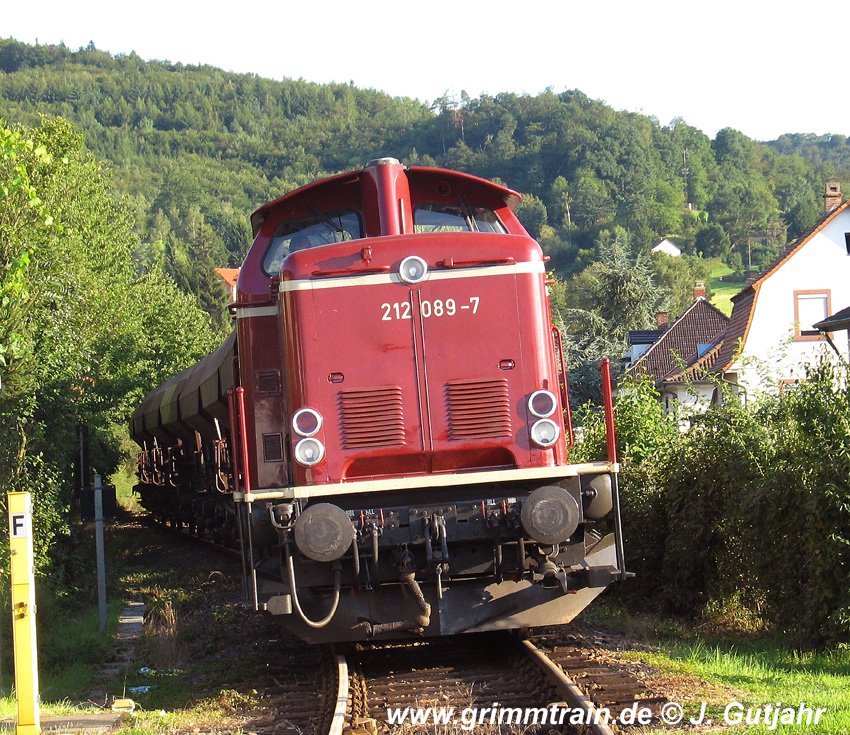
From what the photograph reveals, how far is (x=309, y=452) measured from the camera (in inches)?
322

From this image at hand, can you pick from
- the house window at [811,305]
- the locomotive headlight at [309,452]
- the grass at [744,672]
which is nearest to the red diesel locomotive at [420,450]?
the locomotive headlight at [309,452]

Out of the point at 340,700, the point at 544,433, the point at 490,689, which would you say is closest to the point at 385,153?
the point at 544,433

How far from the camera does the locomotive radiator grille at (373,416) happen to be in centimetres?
832

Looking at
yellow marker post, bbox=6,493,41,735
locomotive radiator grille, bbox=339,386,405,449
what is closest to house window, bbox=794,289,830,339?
locomotive radiator grille, bbox=339,386,405,449

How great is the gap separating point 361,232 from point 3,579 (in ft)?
20.6

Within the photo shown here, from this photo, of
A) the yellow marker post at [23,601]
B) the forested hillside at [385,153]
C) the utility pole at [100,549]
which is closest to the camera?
the yellow marker post at [23,601]

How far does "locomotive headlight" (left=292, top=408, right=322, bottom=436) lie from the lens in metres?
8.23

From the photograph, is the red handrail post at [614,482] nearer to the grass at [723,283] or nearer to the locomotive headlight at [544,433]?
the locomotive headlight at [544,433]

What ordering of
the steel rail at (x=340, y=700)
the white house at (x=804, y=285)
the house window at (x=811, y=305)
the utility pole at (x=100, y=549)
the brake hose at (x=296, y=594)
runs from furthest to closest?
the house window at (x=811, y=305) → the white house at (x=804, y=285) → the utility pole at (x=100, y=549) → the brake hose at (x=296, y=594) → the steel rail at (x=340, y=700)

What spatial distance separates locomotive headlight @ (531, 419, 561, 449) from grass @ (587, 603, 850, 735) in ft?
6.13

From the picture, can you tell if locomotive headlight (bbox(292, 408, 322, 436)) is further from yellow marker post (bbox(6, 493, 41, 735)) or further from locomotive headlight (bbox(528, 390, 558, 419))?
yellow marker post (bbox(6, 493, 41, 735))

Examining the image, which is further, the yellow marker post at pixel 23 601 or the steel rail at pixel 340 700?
the yellow marker post at pixel 23 601

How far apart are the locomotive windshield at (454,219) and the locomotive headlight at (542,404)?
5.26 feet

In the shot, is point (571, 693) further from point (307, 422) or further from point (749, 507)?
point (749, 507)
